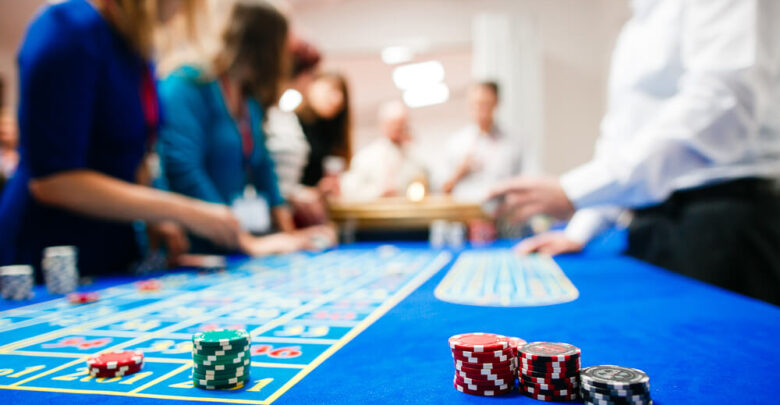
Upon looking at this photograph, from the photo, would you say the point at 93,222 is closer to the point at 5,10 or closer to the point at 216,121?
the point at 216,121

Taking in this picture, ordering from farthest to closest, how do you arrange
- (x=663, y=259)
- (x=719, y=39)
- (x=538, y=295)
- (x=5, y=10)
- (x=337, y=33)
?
(x=337, y=33), (x=5, y=10), (x=663, y=259), (x=719, y=39), (x=538, y=295)

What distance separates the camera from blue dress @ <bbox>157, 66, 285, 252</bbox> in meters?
2.28

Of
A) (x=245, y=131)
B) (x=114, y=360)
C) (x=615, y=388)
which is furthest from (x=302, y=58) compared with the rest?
(x=615, y=388)

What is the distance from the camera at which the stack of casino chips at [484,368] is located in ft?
2.35

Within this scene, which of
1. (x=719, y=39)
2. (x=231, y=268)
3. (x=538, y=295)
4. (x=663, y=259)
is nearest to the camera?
(x=538, y=295)

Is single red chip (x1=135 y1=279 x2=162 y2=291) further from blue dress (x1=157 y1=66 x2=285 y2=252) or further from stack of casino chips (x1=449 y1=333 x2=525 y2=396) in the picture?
stack of casino chips (x1=449 y1=333 x2=525 y2=396)

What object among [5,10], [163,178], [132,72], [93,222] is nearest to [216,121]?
[163,178]

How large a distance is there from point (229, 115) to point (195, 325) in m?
1.55

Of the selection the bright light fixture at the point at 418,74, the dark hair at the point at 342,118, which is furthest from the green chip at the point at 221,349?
the bright light fixture at the point at 418,74

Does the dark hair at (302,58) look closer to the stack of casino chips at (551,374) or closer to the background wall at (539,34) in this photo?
the stack of casino chips at (551,374)

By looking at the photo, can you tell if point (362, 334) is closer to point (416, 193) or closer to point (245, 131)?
point (245, 131)

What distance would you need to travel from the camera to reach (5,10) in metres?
7.11

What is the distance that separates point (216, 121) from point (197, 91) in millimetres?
165

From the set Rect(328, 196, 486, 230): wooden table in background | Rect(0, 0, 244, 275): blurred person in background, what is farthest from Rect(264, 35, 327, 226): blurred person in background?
Rect(0, 0, 244, 275): blurred person in background
